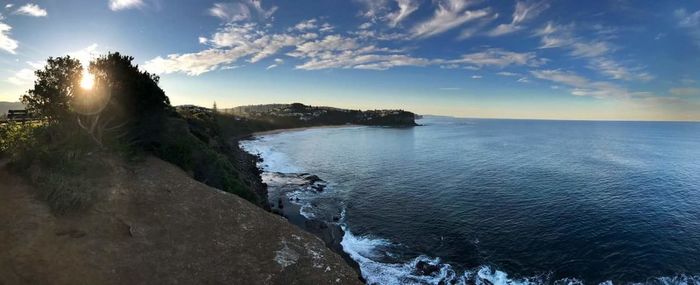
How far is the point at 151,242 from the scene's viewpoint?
58.7ft

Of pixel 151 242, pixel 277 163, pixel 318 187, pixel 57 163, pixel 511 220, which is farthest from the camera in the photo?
pixel 277 163

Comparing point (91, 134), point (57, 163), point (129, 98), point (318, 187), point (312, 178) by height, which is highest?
point (129, 98)

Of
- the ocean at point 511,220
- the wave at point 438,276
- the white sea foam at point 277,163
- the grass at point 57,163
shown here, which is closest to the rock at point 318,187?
the ocean at point 511,220

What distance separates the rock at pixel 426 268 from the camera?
27.1 metres

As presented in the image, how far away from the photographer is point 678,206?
1698 inches

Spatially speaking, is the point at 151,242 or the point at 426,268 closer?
the point at 151,242

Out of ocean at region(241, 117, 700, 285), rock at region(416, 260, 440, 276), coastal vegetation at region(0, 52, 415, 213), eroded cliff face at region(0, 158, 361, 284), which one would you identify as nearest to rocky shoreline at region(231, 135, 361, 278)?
ocean at region(241, 117, 700, 285)

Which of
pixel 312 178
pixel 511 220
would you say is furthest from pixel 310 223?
pixel 312 178

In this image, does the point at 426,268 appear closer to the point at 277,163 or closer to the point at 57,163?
the point at 57,163

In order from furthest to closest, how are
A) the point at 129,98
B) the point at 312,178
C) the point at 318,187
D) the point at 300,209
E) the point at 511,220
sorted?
the point at 312,178, the point at 318,187, the point at 300,209, the point at 511,220, the point at 129,98

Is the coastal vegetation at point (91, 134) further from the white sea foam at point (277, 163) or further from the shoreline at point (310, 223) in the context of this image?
the white sea foam at point (277, 163)

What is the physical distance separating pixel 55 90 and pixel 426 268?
3063cm

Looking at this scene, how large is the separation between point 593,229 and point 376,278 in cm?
2374

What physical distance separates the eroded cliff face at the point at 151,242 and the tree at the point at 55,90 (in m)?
7.27
